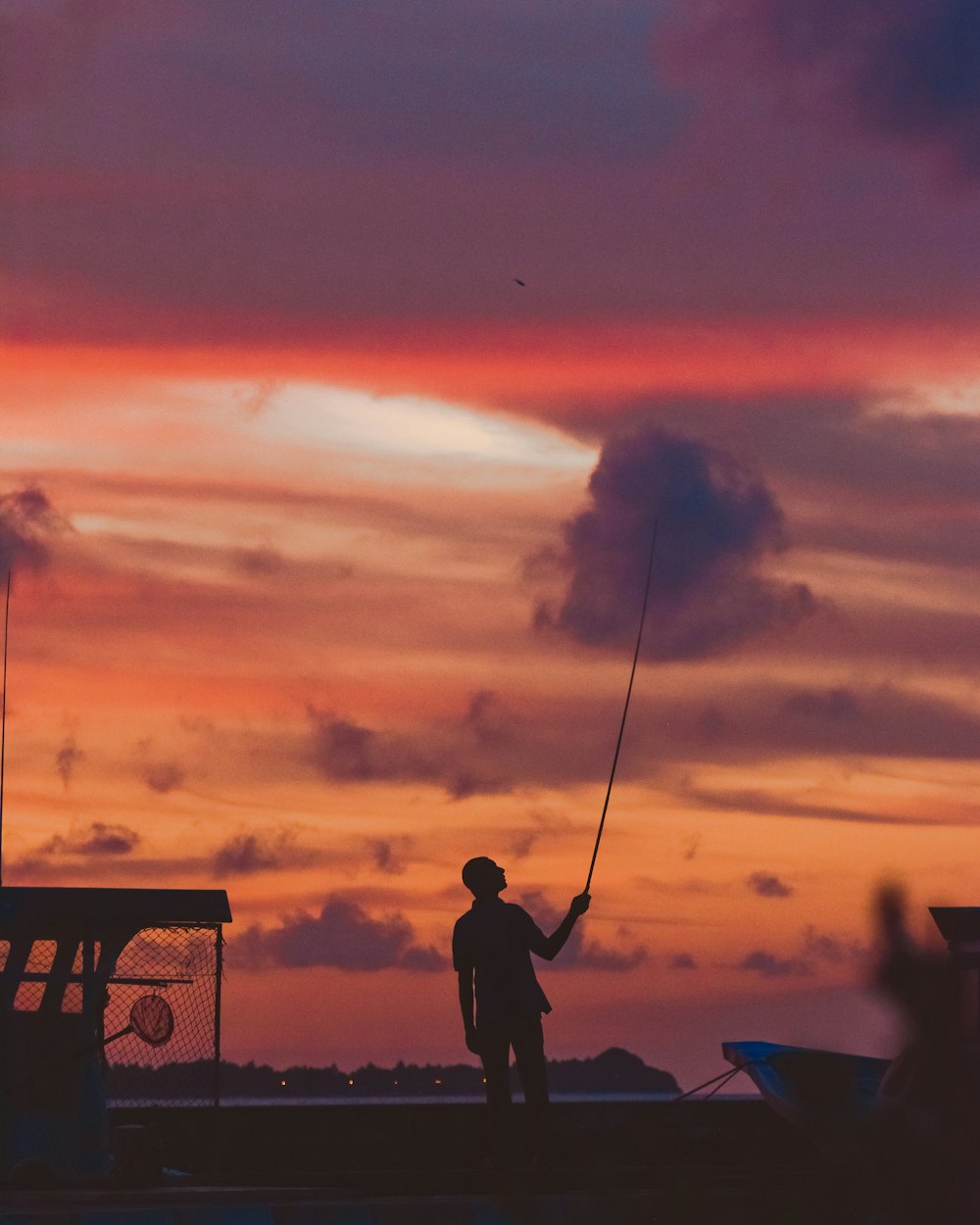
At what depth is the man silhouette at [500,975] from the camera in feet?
55.5

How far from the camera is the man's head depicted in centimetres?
1711

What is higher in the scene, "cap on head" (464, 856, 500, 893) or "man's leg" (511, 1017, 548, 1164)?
"cap on head" (464, 856, 500, 893)

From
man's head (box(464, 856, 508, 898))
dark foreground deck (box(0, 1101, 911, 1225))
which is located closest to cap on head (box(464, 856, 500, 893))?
man's head (box(464, 856, 508, 898))

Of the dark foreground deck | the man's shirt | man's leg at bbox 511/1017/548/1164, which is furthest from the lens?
the man's shirt

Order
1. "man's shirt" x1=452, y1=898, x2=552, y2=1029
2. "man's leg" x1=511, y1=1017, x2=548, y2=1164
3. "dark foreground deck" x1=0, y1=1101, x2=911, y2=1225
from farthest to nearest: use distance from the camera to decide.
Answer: "man's shirt" x1=452, y1=898, x2=552, y2=1029 → "man's leg" x1=511, y1=1017, x2=548, y2=1164 → "dark foreground deck" x1=0, y1=1101, x2=911, y2=1225

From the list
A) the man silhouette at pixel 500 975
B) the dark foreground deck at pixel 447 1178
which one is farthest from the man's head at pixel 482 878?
the dark foreground deck at pixel 447 1178

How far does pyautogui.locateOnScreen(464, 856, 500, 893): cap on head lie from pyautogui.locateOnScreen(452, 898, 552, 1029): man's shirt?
0.53 feet

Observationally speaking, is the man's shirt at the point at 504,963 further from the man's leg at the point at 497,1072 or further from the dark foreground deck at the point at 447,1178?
the dark foreground deck at the point at 447,1178

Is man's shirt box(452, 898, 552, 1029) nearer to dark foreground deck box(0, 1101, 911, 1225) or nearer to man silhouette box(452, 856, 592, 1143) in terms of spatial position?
man silhouette box(452, 856, 592, 1143)

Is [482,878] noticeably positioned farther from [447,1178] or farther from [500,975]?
[447,1178]

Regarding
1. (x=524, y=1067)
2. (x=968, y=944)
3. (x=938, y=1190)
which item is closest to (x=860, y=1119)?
(x=938, y=1190)

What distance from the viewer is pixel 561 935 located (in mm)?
16719

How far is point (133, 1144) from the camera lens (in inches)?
683

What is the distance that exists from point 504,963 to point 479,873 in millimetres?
704
